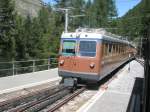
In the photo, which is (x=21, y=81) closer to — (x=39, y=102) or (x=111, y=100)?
(x=39, y=102)

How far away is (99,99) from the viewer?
44.4 feet

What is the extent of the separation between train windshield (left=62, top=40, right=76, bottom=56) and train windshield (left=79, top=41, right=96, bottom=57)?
1.39 feet

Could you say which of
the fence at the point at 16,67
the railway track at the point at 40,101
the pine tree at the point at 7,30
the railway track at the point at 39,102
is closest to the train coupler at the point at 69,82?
the railway track at the point at 40,101

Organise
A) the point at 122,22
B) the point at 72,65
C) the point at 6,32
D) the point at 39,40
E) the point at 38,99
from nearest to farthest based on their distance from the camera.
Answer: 1. the point at 38,99
2. the point at 72,65
3. the point at 6,32
4. the point at 39,40
5. the point at 122,22

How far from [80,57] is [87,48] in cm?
58

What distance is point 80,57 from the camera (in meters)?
16.2

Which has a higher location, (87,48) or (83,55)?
(87,48)

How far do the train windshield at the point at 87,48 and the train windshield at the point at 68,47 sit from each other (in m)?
0.42

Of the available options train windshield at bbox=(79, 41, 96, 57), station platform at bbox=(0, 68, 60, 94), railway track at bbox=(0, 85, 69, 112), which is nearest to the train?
train windshield at bbox=(79, 41, 96, 57)

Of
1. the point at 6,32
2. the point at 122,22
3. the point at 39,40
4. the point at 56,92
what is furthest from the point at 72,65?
the point at 122,22

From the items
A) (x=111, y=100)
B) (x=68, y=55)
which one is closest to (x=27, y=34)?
(x=68, y=55)

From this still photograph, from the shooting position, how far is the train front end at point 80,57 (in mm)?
15992

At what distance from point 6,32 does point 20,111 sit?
29265 millimetres

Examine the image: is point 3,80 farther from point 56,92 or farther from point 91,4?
point 91,4
